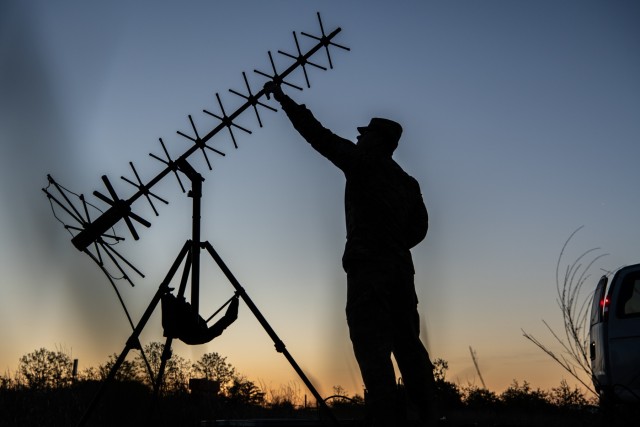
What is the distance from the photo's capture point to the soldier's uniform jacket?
4348 mm

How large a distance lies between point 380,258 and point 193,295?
5.76 ft

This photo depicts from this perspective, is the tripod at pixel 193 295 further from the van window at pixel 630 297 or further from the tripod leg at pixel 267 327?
the van window at pixel 630 297

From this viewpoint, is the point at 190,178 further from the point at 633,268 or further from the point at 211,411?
the point at 633,268

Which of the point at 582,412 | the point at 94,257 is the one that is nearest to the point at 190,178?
the point at 94,257

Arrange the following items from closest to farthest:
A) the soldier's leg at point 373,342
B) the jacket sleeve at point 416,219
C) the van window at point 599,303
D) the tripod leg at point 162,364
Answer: the soldier's leg at point 373,342 → the jacket sleeve at point 416,219 → the tripod leg at point 162,364 → the van window at point 599,303

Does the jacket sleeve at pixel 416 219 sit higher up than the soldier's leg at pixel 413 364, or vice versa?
the jacket sleeve at pixel 416 219

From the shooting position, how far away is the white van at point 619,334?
23.0ft

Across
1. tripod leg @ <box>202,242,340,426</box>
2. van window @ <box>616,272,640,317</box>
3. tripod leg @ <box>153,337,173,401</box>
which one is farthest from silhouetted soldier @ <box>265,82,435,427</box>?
van window @ <box>616,272,640,317</box>

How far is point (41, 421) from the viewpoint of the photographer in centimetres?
716

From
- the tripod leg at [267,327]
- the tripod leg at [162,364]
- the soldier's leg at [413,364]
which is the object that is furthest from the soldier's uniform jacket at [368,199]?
the tripod leg at [162,364]

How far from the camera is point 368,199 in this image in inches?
175

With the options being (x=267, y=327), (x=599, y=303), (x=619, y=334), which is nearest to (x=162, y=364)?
(x=267, y=327)

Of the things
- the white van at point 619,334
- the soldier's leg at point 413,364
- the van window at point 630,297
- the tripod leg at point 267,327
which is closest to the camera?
the soldier's leg at point 413,364

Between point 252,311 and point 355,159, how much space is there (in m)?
1.44
